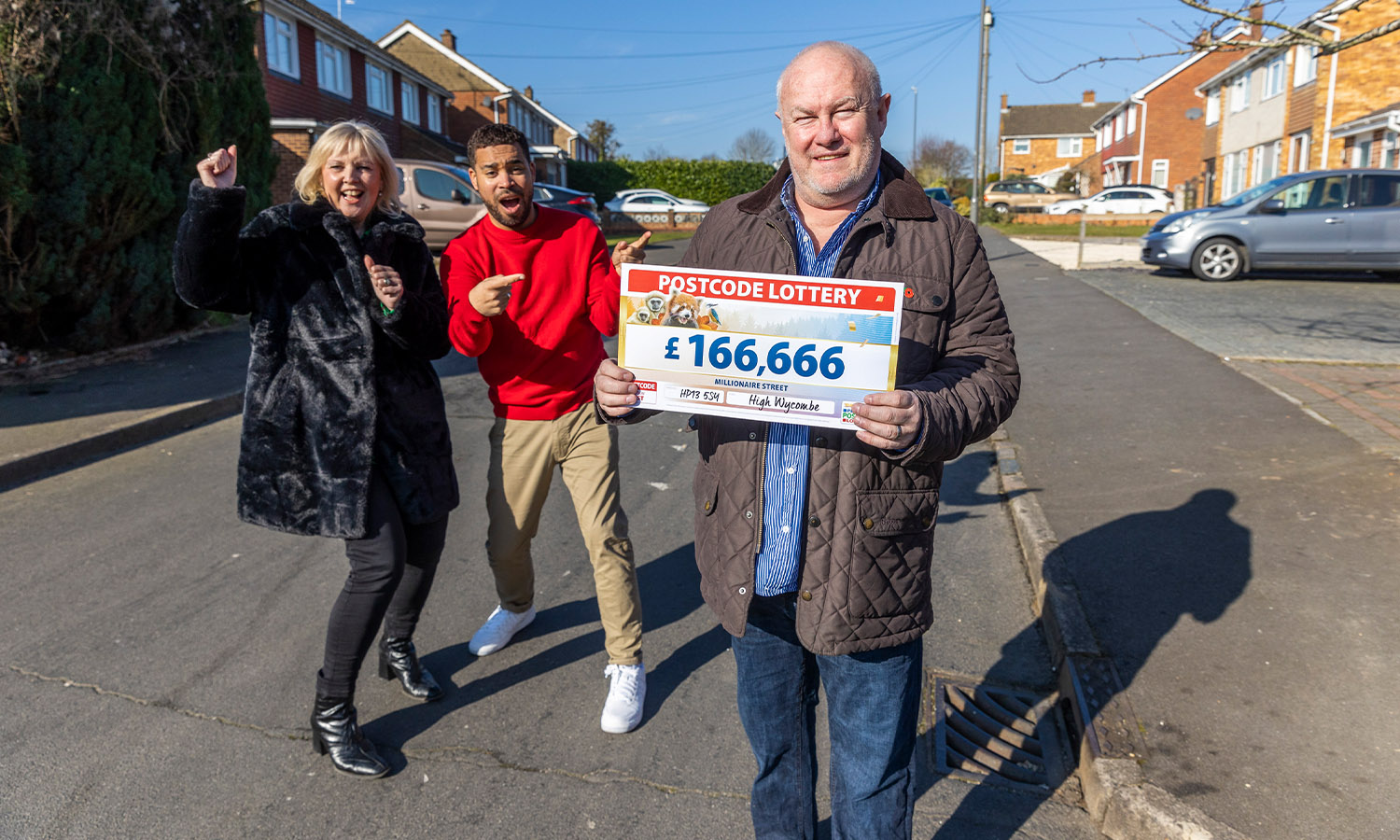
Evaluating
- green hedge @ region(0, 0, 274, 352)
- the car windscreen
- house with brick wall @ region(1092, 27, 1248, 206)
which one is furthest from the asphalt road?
house with brick wall @ region(1092, 27, 1248, 206)

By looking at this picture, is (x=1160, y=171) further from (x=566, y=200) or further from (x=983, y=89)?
(x=566, y=200)

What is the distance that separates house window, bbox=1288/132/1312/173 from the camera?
29.2m

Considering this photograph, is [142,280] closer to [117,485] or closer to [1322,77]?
[117,485]

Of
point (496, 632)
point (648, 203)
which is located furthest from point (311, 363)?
point (648, 203)

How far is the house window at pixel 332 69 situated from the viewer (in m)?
27.8

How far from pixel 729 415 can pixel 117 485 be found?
18.3 feet

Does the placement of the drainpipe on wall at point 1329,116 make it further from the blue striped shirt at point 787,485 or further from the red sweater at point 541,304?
the blue striped shirt at point 787,485

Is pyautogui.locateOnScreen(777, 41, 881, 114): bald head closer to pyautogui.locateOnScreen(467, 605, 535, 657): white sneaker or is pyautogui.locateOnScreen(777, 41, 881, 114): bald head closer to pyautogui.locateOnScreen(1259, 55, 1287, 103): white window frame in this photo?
pyautogui.locateOnScreen(467, 605, 535, 657): white sneaker

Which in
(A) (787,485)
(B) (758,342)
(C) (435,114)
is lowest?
(A) (787,485)

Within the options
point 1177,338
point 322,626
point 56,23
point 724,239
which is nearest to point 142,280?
point 56,23

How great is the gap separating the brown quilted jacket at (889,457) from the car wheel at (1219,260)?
16045mm

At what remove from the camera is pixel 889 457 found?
2055mm

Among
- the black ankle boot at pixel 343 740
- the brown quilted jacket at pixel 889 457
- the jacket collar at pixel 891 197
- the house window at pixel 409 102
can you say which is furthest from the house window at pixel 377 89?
the brown quilted jacket at pixel 889 457

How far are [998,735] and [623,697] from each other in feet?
4.34
